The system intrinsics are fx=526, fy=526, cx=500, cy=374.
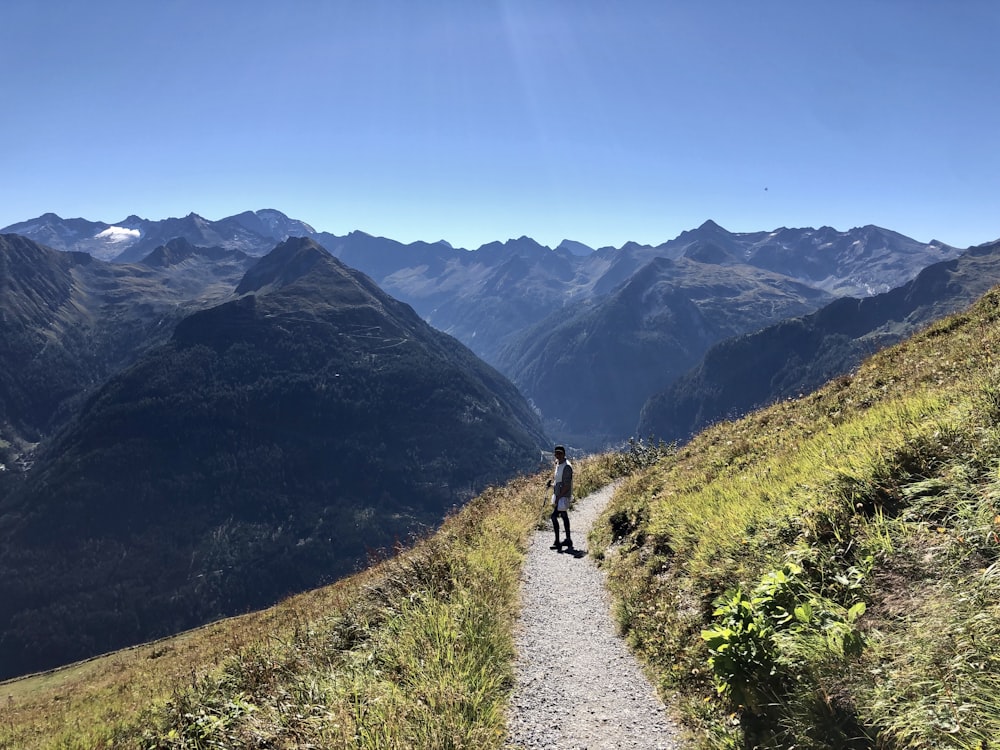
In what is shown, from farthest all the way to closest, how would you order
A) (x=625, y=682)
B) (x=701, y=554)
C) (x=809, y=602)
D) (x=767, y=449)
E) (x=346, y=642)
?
(x=767, y=449)
(x=346, y=642)
(x=701, y=554)
(x=625, y=682)
(x=809, y=602)

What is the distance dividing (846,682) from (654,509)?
9.43 meters

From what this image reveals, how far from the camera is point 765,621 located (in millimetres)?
5824

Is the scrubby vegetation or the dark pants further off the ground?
the scrubby vegetation

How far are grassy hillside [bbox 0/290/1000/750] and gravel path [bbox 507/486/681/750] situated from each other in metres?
0.32

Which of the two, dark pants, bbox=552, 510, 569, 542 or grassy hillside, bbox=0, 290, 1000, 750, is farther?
dark pants, bbox=552, 510, 569, 542

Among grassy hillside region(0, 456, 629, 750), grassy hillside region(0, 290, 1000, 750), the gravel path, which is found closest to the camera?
grassy hillside region(0, 290, 1000, 750)

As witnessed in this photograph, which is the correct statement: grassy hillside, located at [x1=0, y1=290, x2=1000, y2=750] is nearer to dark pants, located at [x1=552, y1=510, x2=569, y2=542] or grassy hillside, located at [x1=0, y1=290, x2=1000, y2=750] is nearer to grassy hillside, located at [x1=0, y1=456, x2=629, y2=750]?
grassy hillside, located at [x1=0, y1=456, x2=629, y2=750]

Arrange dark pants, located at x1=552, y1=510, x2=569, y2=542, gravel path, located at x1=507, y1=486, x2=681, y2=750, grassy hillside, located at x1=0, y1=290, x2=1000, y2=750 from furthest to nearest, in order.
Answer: dark pants, located at x1=552, y1=510, x2=569, y2=542
gravel path, located at x1=507, y1=486, x2=681, y2=750
grassy hillside, located at x1=0, y1=290, x2=1000, y2=750

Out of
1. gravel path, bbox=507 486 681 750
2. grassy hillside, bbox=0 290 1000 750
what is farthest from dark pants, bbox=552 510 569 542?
gravel path, bbox=507 486 681 750

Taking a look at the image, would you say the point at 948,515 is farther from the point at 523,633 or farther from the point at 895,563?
the point at 523,633

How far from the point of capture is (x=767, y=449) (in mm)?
14219

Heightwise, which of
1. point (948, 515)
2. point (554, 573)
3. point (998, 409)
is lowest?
point (554, 573)

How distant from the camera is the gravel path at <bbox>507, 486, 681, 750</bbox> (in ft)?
21.1

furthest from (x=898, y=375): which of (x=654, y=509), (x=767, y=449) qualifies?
(x=654, y=509)
